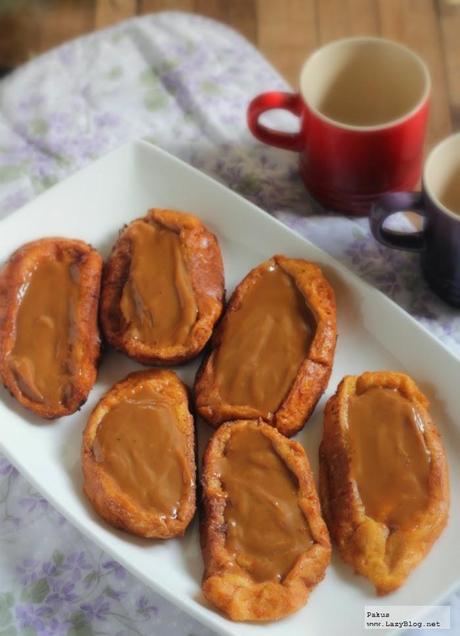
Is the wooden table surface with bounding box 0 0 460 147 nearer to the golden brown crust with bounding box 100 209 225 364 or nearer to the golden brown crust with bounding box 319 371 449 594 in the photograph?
the golden brown crust with bounding box 100 209 225 364

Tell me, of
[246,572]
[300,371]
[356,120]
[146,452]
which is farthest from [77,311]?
[356,120]

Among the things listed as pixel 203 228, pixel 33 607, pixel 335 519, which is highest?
pixel 203 228

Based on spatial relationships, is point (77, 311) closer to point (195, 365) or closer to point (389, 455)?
point (195, 365)

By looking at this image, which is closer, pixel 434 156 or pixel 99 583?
pixel 99 583

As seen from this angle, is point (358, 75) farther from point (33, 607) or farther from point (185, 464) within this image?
point (33, 607)

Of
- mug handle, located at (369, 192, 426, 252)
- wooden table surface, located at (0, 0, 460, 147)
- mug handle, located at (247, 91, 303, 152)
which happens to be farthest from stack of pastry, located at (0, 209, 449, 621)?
wooden table surface, located at (0, 0, 460, 147)

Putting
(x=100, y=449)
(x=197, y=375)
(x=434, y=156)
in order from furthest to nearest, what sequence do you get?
(x=434, y=156), (x=197, y=375), (x=100, y=449)

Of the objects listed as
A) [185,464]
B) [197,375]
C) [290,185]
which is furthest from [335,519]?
[290,185]

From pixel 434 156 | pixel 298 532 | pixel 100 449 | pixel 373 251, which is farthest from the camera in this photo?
pixel 373 251
